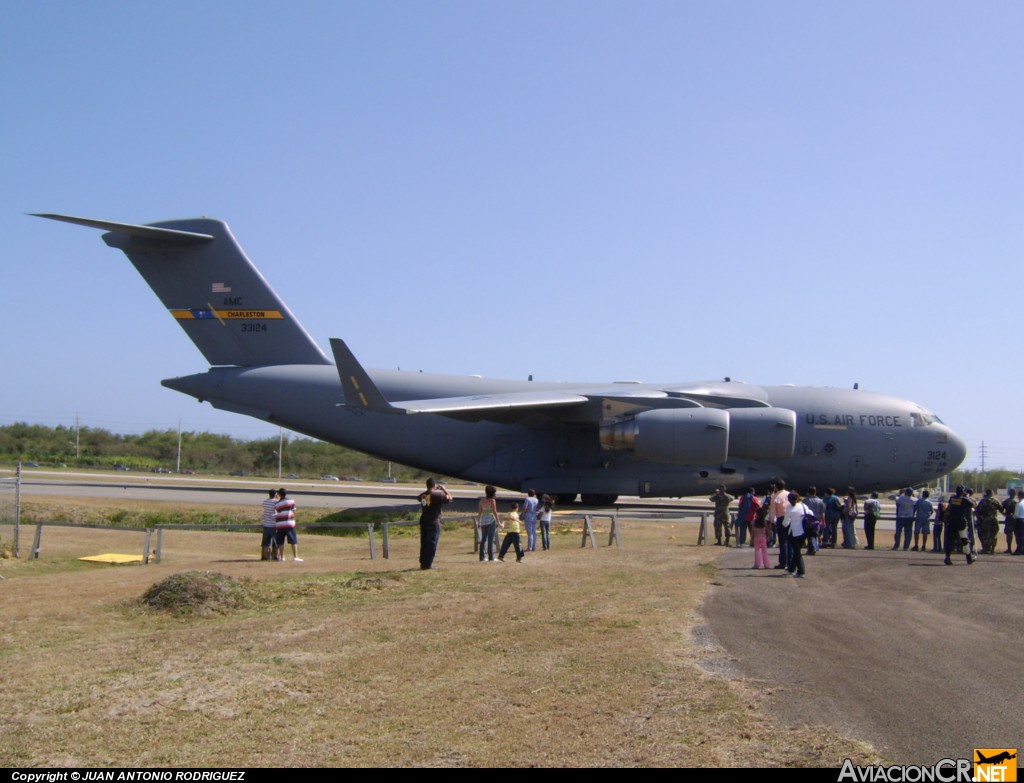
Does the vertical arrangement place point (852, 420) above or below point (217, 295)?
below

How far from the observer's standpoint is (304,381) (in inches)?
1113

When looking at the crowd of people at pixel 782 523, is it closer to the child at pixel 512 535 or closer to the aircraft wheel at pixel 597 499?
the child at pixel 512 535

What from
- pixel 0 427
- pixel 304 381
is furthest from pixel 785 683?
pixel 0 427

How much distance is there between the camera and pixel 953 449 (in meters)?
28.2

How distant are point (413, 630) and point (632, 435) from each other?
54.5 ft

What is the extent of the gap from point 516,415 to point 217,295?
377 inches

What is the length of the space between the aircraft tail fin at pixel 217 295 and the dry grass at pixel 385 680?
53.7 feet

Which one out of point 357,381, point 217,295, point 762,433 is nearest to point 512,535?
point 357,381

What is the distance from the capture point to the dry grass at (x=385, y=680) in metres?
5.74

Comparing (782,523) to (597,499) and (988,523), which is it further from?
(597,499)

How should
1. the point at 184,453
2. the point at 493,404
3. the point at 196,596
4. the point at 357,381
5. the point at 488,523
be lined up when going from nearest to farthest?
the point at 196,596
the point at 488,523
the point at 357,381
the point at 493,404
the point at 184,453

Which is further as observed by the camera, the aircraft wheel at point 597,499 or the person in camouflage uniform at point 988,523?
the aircraft wheel at point 597,499

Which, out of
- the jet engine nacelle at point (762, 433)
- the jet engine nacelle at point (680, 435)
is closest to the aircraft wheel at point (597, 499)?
the jet engine nacelle at point (680, 435)

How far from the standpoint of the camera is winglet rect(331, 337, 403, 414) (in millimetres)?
22062
